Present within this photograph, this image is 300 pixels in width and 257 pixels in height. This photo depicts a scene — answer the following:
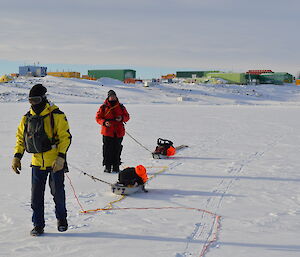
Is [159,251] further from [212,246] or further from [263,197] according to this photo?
[263,197]

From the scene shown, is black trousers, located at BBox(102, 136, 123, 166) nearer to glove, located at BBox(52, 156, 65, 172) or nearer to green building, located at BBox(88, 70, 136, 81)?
glove, located at BBox(52, 156, 65, 172)

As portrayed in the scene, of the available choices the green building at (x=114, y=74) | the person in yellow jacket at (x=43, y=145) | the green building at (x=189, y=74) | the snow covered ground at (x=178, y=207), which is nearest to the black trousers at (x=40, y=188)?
the person in yellow jacket at (x=43, y=145)

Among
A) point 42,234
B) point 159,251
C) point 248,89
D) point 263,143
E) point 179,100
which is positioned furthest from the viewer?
point 248,89

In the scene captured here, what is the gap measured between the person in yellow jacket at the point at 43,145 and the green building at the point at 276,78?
9040cm

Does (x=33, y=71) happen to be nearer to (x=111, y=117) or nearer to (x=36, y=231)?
(x=111, y=117)

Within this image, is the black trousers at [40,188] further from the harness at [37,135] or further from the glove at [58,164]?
the harness at [37,135]

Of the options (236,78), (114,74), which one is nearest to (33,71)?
(114,74)

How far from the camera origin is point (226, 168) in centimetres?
830

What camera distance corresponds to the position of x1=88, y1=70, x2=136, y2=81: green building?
88125mm

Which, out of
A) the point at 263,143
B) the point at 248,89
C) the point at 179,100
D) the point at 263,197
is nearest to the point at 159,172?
the point at 263,197

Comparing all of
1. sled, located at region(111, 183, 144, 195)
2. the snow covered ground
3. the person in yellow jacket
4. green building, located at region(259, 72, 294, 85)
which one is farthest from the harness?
green building, located at region(259, 72, 294, 85)

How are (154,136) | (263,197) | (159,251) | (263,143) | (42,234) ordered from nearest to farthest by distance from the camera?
(159,251), (42,234), (263,197), (263,143), (154,136)

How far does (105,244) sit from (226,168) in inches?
184

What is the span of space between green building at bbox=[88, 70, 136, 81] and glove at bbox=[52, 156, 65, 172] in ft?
278
